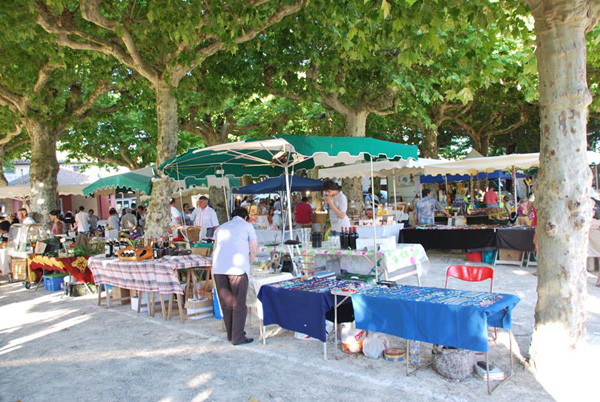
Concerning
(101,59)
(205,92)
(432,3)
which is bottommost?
(432,3)

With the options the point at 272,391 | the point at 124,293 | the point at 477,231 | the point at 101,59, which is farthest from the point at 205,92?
the point at 272,391

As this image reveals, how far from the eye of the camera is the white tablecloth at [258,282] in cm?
541

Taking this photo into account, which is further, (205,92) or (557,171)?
(205,92)

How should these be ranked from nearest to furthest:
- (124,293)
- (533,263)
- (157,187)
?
1. (124,293)
2. (533,263)
3. (157,187)

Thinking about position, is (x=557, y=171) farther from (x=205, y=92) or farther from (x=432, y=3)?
(x=205, y=92)

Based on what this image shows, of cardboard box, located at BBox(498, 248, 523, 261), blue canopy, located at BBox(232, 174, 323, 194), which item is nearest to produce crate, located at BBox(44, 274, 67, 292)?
blue canopy, located at BBox(232, 174, 323, 194)

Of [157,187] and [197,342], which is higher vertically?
[157,187]

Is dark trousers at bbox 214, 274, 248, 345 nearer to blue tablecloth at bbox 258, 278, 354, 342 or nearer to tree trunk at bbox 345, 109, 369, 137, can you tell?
blue tablecloth at bbox 258, 278, 354, 342

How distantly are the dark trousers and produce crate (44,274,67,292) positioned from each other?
19.3 ft

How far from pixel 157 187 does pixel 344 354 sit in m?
6.55

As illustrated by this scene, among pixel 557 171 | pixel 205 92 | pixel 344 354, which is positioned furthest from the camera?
pixel 205 92

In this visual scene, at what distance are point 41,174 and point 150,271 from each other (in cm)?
915

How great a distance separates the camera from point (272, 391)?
13.2 ft

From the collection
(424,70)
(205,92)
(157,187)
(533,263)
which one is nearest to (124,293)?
(157,187)
